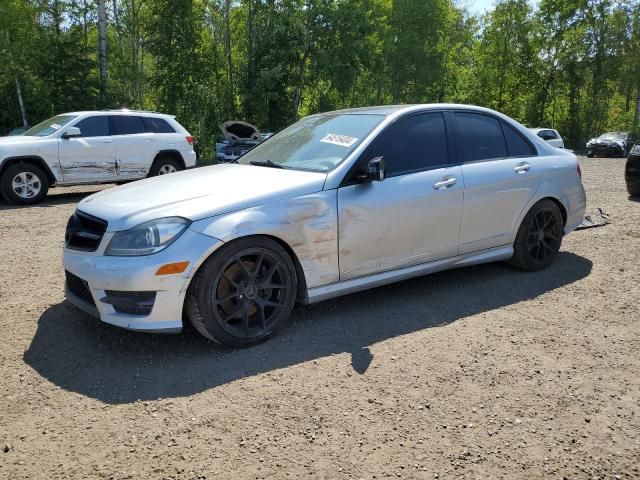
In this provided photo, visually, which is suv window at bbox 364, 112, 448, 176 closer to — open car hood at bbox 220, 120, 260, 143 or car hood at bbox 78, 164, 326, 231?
car hood at bbox 78, 164, 326, 231

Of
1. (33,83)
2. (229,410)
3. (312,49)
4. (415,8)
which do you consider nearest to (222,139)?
(33,83)

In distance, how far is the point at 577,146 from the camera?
118 feet

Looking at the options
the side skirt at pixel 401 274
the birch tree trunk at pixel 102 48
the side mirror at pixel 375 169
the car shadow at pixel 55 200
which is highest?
the birch tree trunk at pixel 102 48

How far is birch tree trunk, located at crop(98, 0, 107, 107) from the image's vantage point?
20000 millimetres

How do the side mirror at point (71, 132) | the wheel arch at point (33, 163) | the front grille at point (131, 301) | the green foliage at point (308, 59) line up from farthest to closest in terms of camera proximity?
the green foliage at point (308, 59) < the side mirror at point (71, 132) < the wheel arch at point (33, 163) < the front grille at point (131, 301)

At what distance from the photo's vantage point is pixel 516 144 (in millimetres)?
5219

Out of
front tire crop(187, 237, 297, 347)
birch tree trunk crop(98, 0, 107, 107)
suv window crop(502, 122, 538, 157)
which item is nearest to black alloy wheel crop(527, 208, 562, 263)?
suv window crop(502, 122, 538, 157)

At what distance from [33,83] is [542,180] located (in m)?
20.3

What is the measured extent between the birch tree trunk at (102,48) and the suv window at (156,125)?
36.1ft

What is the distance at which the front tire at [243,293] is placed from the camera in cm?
347

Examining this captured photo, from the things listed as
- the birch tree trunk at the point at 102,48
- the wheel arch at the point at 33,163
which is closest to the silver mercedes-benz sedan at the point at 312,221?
the wheel arch at the point at 33,163

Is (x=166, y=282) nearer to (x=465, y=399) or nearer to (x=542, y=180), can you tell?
(x=465, y=399)

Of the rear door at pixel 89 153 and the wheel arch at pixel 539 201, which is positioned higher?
the rear door at pixel 89 153

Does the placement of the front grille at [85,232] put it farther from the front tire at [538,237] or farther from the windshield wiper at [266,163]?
the front tire at [538,237]
